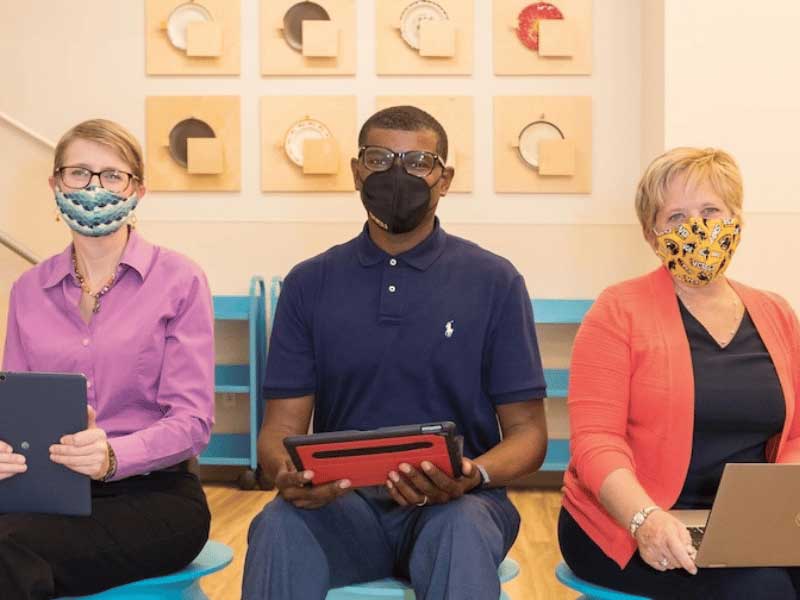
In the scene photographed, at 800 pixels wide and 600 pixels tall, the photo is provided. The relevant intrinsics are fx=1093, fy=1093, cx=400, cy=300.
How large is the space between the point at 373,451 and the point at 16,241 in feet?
12.4

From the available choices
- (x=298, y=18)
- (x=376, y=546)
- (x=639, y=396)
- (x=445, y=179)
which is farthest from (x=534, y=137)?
(x=376, y=546)

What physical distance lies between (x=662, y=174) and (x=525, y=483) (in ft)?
10.7

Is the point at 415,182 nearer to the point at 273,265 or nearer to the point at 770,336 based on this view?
the point at 770,336

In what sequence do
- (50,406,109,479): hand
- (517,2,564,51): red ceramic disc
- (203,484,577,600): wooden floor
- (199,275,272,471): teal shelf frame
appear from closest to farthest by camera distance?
1. (50,406,109,479): hand
2. (203,484,577,600): wooden floor
3. (199,275,272,471): teal shelf frame
4. (517,2,564,51): red ceramic disc

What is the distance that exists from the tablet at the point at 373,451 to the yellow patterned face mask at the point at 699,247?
592 mm

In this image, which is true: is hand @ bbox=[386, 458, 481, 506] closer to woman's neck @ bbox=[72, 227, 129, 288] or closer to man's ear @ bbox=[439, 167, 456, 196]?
man's ear @ bbox=[439, 167, 456, 196]

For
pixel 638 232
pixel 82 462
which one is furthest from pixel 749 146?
pixel 82 462

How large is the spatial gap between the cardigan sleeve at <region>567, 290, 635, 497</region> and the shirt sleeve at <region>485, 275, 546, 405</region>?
0.09 m

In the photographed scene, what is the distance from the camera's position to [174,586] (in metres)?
2.04

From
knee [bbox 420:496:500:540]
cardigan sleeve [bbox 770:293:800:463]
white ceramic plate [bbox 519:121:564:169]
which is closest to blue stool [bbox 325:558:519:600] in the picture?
knee [bbox 420:496:500:540]

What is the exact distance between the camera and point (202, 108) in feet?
17.2

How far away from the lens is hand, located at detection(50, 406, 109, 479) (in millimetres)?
1875

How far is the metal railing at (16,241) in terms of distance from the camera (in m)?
4.97

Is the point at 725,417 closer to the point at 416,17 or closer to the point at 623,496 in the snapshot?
the point at 623,496
